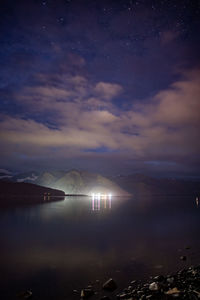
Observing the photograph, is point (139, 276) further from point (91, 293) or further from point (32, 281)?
point (32, 281)

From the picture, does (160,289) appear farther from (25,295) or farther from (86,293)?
(25,295)

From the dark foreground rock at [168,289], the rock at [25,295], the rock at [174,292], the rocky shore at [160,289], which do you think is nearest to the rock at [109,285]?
the rocky shore at [160,289]

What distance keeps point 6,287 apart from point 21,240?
16.2m

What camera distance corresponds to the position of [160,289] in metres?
12.9

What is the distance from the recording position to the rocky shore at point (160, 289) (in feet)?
38.6

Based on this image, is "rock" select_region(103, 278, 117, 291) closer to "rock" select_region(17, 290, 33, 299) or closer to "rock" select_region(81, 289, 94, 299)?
"rock" select_region(81, 289, 94, 299)

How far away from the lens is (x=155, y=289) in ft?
42.3

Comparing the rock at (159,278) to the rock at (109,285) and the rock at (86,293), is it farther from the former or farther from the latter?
the rock at (86,293)

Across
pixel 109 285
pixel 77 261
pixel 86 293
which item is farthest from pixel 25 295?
pixel 77 261

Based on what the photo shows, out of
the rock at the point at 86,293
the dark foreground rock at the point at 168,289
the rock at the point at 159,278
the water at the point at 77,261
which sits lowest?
the water at the point at 77,261

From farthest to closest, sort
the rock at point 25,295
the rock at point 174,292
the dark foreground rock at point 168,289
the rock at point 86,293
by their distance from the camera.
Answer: the rock at point 86,293 < the rock at point 25,295 < the rock at point 174,292 < the dark foreground rock at point 168,289

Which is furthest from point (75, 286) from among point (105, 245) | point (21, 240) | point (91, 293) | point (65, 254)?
point (21, 240)

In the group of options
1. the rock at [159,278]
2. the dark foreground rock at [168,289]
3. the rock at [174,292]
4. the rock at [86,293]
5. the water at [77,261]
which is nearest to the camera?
the dark foreground rock at [168,289]

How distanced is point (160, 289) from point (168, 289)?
1.68 ft
